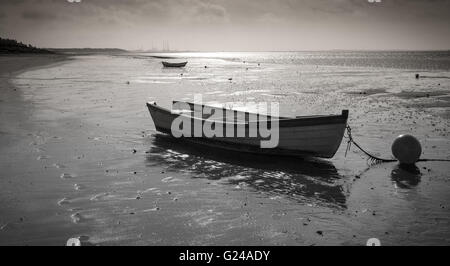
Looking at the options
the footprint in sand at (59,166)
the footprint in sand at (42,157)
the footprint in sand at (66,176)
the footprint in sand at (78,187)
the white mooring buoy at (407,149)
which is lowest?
the footprint in sand at (78,187)

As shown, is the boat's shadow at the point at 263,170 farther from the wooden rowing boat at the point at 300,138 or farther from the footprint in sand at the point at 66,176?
the footprint in sand at the point at 66,176

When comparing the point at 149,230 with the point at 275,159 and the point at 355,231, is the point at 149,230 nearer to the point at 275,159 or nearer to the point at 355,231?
the point at 355,231

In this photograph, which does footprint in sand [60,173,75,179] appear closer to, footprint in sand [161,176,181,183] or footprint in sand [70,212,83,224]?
footprint in sand [161,176,181,183]

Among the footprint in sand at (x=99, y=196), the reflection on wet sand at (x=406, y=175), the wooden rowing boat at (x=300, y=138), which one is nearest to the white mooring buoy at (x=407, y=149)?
the reflection on wet sand at (x=406, y=175)

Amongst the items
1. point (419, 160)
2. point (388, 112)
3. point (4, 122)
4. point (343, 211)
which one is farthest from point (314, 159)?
point (4, 122)

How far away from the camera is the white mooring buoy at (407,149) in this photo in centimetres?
A: 1245

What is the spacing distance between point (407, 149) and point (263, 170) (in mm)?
4532

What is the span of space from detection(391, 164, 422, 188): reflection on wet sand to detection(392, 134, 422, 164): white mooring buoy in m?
0.22

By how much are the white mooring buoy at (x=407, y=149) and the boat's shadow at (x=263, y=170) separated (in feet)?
7.03

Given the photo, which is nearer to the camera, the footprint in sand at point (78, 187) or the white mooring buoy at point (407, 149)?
the footprint in sand at point (78, 187)

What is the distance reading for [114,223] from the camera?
27.2 feet
